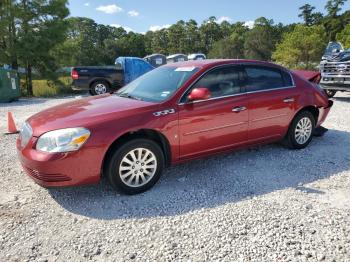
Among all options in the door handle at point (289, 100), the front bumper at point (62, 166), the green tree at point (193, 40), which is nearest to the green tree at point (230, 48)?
the green tree at point (193, 40)

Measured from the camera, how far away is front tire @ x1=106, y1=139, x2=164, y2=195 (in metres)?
3.64

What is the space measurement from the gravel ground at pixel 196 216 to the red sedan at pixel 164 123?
34 cm

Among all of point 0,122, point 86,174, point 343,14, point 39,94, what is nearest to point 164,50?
point 343,14

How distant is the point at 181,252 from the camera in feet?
9.17

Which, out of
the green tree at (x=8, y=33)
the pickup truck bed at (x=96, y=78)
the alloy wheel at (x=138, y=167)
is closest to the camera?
the alloy wheel at (x=138, y=167)

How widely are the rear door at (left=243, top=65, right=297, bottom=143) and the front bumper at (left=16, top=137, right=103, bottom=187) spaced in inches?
89.3

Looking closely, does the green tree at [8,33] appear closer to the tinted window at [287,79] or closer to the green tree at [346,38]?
the tinted window at [287,79]

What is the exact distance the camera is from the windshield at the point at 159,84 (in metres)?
4.16

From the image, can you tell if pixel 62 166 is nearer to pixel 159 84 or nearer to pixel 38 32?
pixel 159 84

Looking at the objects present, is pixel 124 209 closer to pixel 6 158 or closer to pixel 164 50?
pixel 6 158

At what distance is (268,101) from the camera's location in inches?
187

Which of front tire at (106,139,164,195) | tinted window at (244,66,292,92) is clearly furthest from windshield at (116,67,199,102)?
tinted window at (244,66,292,92)

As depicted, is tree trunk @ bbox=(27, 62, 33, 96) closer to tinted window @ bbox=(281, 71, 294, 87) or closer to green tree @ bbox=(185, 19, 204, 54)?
tinted window @ bbox=(281, 71, 294, 87)

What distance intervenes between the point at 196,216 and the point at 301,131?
281 cm
